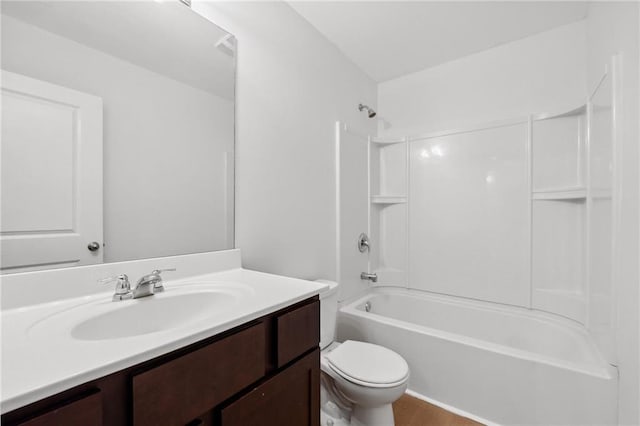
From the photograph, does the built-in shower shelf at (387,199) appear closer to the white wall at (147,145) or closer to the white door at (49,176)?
the white wall at (147,145)

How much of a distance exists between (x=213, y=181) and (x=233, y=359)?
84 cm

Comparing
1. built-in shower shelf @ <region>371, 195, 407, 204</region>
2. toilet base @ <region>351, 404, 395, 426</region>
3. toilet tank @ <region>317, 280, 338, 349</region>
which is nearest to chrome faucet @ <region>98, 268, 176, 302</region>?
toilet tank @ <region>317, 280, 338, 349</region>

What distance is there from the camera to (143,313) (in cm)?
89

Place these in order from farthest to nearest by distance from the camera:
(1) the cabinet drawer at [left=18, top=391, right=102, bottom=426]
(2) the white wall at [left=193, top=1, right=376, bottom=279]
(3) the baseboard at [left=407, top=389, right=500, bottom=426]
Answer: (3) the baseboard at [left=407, top=389, right=500, bottom=426]
(2) the white wall at [left=193, top=1, right=376, bottom=279]
(1) the cabinet drawer at [left=18, top=391, right=102, bottom=426]

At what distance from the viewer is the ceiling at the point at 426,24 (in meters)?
1.72

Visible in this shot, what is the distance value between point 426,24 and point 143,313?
224 cm

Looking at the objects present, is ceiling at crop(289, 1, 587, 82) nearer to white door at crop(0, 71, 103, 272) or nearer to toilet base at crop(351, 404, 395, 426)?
white door at crop(0, 71, 103, 272)

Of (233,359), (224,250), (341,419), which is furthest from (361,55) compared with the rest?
(341,419)

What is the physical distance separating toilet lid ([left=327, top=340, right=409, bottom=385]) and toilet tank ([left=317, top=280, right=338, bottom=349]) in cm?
9

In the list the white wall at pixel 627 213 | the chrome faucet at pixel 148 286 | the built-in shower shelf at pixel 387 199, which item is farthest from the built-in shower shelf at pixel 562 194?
the chrome faucet at pixel 148 286

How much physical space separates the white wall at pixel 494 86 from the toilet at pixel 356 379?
69.3 inches

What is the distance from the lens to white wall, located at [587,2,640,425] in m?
1.08

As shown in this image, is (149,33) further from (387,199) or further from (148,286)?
(387,199)

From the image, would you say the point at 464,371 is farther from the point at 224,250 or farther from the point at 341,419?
the point at 224,250
